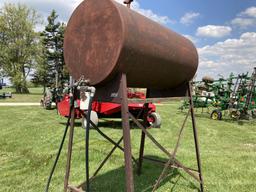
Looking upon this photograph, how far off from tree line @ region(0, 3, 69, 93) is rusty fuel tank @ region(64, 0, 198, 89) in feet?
91.1

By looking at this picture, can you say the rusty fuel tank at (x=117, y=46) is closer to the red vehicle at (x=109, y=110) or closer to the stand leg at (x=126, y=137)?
the stand leg at (x=126, y=137)

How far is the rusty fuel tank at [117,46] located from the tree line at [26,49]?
27.8 metres

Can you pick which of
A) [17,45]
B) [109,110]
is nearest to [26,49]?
[17,45]

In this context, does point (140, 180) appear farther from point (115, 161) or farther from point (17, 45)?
point (17, 45)

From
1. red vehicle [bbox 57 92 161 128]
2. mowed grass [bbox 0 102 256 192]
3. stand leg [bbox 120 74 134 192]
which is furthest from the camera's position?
red vehicle [bbox 57 92 161 128]

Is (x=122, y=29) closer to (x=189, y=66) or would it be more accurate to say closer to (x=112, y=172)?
(x=189, y=66)

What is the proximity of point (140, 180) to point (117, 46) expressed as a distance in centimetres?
261

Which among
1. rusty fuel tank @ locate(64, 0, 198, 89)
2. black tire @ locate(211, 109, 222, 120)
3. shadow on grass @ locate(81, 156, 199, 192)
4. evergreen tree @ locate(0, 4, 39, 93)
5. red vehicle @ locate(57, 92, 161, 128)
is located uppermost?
evergreen tree @ locate(0, 4, 39, 93)

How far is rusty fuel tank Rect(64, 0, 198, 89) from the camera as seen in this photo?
2428 mm

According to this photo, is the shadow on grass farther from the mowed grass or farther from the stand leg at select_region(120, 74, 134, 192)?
the stand leg at select_region(120, 74, 134, 192)

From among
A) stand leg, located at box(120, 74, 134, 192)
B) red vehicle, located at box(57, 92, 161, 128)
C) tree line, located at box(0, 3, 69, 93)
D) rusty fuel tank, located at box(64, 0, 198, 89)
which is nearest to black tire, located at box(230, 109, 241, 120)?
red vehicle, located at box(57, 92, 161, 128)

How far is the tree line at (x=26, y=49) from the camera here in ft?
96.7

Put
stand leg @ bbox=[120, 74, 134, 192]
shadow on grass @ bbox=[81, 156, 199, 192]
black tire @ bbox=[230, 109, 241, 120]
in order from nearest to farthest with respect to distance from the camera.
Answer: stand leg @ bbox=[120, 74, 134, 192] < shadow on grass @ bbox=[81, 156, 199, 192] < black tire @ bbox=[230, 109, 241, 120]

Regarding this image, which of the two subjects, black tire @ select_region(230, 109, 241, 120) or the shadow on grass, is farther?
black tire @ select_region(230, 109, 241, 120)
